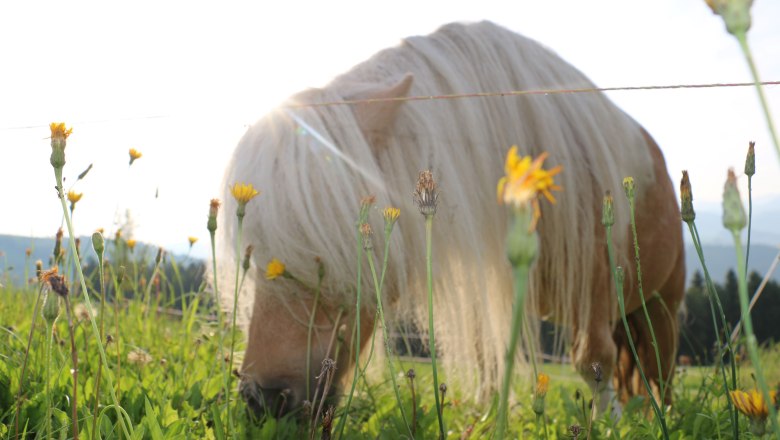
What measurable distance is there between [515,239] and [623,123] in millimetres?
3336

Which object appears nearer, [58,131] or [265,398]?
[58,131]

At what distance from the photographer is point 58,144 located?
1.06 m

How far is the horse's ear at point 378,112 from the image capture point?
2.40 metres

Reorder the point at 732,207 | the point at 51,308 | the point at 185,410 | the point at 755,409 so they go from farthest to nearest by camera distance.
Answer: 1. the point at 185,410
2. the point at 51,308
3. the point at 755,409
4. the point at 732,207

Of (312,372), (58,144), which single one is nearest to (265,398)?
(312,372)

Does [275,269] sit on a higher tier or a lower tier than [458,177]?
lower

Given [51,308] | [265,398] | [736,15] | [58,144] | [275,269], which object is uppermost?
[736,15]

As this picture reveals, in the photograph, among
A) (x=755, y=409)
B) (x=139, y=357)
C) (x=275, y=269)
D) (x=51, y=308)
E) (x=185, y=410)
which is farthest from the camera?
(x=139, y=357)

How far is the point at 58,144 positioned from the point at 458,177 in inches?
68.7

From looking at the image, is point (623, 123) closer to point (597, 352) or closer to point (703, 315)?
point (597, 352)

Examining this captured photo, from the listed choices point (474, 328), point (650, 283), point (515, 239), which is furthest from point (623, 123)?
point (515, 239)

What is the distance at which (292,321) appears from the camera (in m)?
2.18

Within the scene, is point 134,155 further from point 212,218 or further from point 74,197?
point 212,218

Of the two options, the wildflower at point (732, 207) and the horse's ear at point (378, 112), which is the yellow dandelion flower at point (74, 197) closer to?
the horse's ear at point (378, 112)
